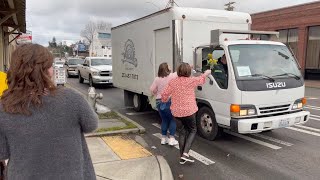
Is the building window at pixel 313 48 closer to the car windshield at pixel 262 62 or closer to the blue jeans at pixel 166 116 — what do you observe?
the car windshield at pixel 262 62

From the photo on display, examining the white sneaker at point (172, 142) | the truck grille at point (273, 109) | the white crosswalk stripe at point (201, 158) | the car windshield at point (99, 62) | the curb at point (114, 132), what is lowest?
the white crosswalk stripe at point (201, 158)

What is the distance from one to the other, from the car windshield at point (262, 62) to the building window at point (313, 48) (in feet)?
65.2

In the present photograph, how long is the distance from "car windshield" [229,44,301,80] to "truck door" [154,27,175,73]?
1.56 m

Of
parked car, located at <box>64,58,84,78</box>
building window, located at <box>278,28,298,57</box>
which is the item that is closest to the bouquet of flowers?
parked car, located at <box>64,58,84,78</box>

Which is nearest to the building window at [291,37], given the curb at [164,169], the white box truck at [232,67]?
the white box truck at [232,67]

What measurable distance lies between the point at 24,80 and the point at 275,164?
4.59 m

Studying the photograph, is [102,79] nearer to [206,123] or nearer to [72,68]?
[72,68]

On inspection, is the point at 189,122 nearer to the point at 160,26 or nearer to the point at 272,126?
the point at 272,126

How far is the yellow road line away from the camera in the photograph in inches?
218

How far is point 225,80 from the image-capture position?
5.98 metres

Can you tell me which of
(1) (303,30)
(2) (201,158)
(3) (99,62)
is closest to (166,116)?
(2) (201,158)

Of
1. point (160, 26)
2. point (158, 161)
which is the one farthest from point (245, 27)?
point (158, 161)

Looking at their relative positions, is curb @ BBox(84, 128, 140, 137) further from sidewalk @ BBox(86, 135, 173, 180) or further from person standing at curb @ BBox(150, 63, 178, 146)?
person standing at curb @ BBox(150, 63, 178, 146)

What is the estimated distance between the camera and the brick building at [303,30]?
2392cm
